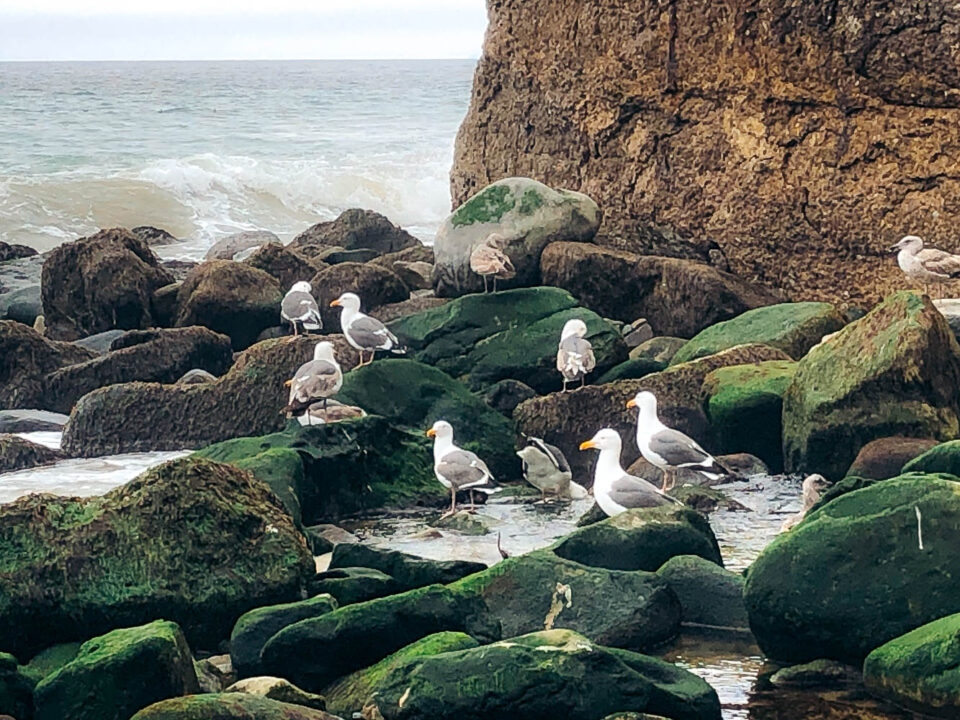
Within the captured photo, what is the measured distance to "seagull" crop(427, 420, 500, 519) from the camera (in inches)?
372

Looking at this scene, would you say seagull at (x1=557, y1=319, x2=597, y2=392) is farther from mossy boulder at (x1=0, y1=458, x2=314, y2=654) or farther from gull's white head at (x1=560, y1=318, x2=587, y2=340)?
mossy boulder at (x1=0, y1=458, x2=314, y2=654)

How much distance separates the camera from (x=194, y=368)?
44.0 ft

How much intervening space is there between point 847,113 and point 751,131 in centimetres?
94

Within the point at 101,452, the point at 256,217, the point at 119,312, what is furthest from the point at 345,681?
the point at 256,217

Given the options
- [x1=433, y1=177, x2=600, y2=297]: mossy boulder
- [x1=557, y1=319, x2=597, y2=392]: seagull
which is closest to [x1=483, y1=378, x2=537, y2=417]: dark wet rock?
[x1=557, y1=319, x2=597, y2=392]: seagull

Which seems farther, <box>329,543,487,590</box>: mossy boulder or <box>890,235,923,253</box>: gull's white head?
<box>890,235,923,253</box>: gull's white head

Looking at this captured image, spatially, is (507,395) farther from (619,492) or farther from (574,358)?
(619,492)

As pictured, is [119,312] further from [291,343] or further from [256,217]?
[256,217]

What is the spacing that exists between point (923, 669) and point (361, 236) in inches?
628

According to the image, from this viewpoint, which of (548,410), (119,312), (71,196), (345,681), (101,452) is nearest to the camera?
(345,681)

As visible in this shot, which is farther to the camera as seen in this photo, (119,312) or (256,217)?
(256,217)

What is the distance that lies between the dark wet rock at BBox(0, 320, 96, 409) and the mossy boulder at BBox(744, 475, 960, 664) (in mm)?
8255

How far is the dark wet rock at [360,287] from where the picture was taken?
1457 cm

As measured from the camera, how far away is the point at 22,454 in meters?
11.1
